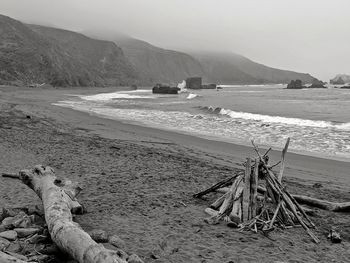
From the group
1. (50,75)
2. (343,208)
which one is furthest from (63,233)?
(50,75)

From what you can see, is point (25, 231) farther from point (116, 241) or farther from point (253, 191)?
point (253, 191)

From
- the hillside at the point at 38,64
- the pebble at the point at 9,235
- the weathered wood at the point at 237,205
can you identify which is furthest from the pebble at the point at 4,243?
the hillside at the point at 38,64

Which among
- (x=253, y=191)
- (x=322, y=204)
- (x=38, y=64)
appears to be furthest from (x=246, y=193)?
(x=38, y=64)

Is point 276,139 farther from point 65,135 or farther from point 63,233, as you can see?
point 63,233

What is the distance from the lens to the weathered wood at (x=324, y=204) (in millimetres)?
6473

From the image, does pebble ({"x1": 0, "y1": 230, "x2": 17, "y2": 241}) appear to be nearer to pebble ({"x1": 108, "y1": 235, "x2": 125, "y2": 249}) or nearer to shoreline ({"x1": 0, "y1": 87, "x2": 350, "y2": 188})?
pebble ({"x1": 108, "y1": 235, "x2": 125, "y2": 249})

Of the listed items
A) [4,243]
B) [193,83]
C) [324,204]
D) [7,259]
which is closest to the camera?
[7,259]

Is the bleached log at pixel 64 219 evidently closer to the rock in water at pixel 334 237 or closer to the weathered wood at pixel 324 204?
the rock in water at pixel 334 237

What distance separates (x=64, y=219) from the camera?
4.41 metres

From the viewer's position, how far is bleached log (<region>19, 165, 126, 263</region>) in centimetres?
354

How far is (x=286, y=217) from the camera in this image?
5660mm

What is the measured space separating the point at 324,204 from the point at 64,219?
474 cm

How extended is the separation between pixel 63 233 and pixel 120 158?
234 inches

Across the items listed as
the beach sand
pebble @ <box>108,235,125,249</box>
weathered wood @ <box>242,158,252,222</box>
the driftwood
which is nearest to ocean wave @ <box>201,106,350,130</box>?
the beach sand
